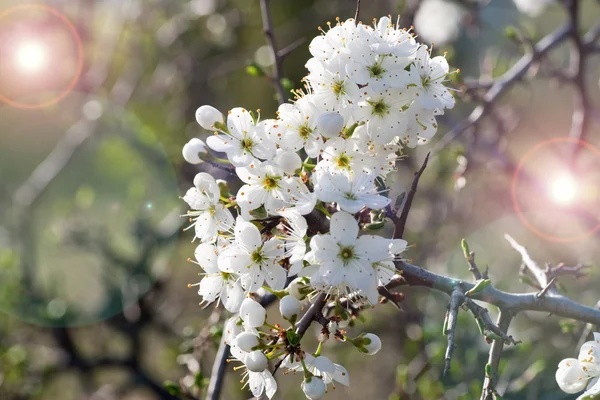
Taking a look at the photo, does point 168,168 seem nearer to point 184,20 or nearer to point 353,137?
point 184,20

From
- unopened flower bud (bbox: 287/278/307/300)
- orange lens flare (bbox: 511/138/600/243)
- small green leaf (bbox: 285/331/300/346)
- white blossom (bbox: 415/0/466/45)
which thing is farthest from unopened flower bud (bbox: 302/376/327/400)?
white blossom (bbox: 415/0/466/45)

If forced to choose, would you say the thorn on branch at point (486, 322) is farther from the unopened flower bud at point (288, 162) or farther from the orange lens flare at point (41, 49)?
the orange lens flare at point (41, 49)

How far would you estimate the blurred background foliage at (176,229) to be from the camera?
3453 millimetres

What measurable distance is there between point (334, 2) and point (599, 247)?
3.24 metres

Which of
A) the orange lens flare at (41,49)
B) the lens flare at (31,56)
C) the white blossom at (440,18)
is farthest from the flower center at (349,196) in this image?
the lens flare at (31,56)

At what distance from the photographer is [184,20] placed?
A: 5.39 m

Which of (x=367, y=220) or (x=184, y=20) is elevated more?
(x=184, y=20)

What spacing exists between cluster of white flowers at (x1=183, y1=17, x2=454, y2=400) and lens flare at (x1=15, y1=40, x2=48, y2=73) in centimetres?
490

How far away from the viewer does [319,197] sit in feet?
4.75

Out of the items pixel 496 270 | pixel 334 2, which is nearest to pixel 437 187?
pixel 496 270

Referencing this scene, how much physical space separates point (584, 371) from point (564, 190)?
2.20 meters

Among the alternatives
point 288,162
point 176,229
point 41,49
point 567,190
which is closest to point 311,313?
point 288,162

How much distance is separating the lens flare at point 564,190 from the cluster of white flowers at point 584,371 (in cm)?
206

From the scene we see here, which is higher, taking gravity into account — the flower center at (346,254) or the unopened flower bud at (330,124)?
the unopened flower bud at (330,124)
